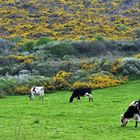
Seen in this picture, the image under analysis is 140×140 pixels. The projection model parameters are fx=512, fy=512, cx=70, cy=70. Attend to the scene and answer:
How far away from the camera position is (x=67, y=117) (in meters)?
31.2

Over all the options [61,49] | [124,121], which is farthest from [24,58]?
[124,121]

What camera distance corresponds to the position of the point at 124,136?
75.8ft

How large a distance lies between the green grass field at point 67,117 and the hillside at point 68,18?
132 ft

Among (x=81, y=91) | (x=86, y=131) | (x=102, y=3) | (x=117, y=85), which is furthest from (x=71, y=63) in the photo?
(x=102, y=3)

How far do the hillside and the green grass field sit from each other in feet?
132

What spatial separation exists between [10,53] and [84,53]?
33.1 feet

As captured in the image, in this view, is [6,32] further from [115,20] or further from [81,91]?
[81,91]

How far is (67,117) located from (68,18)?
6555 cm

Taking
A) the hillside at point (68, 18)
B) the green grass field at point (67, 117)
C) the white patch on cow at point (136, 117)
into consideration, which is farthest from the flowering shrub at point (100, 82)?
the hillside at point (68, 18)

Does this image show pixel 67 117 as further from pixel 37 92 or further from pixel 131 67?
pixel 131 67

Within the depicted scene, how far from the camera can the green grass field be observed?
23.7m

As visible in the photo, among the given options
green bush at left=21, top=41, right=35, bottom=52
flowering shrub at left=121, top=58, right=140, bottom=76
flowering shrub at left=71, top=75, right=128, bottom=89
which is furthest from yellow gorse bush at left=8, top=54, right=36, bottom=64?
flowering shrub at left=121, top=58, right=140, bottom=76

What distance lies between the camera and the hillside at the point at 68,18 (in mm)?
88500

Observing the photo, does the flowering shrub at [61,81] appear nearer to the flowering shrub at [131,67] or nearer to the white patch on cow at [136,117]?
the flowering shrub at [131,67]
